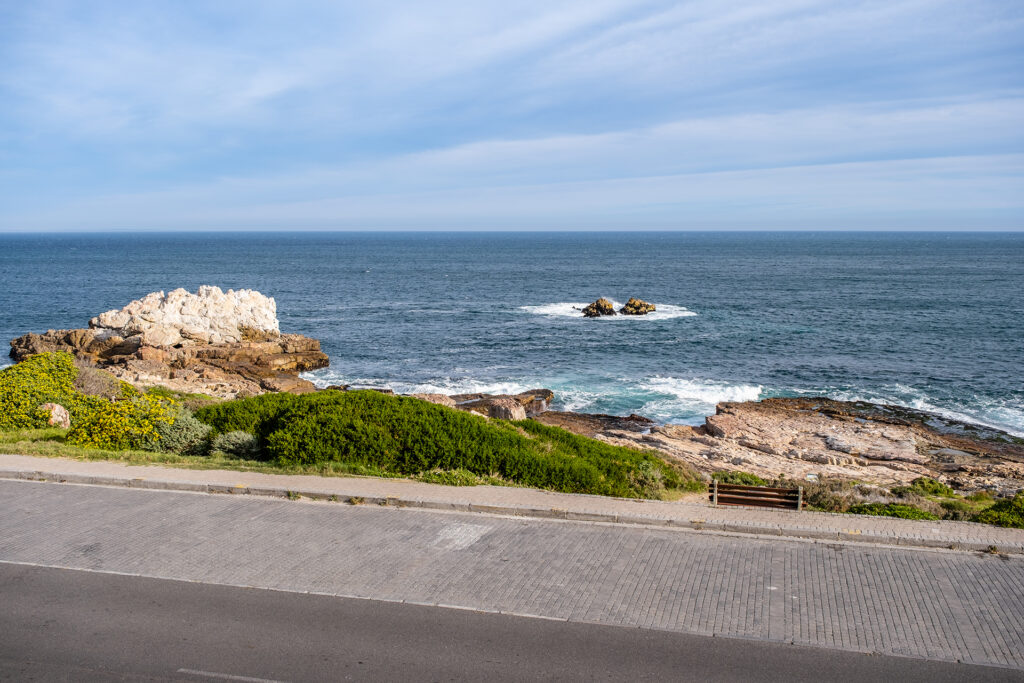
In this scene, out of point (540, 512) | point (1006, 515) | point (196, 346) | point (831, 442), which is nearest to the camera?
point (1006, 515)

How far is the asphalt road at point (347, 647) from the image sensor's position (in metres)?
6.70

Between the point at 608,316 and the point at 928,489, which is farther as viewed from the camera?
the point at 608,316

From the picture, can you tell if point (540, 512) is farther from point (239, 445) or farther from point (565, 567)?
point (239, 445)

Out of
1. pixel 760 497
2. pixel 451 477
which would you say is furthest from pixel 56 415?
pixel 760 497

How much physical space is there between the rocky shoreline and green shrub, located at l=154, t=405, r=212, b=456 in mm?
9394

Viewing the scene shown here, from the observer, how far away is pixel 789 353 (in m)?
44.9

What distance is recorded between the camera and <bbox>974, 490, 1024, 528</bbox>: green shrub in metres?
10.4

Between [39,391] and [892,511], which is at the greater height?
[39,391]

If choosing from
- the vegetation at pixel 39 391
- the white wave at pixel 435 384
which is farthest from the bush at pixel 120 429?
the white wave at pixel 435 384

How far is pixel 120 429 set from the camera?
49.1ft

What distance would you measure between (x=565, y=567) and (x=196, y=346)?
3858cm

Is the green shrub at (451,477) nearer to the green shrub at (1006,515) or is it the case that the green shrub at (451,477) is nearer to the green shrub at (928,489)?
the green shrub at (1006,515)

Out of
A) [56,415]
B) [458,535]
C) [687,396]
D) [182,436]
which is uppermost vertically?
[182,436]

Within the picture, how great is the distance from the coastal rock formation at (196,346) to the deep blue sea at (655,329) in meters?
3.60
